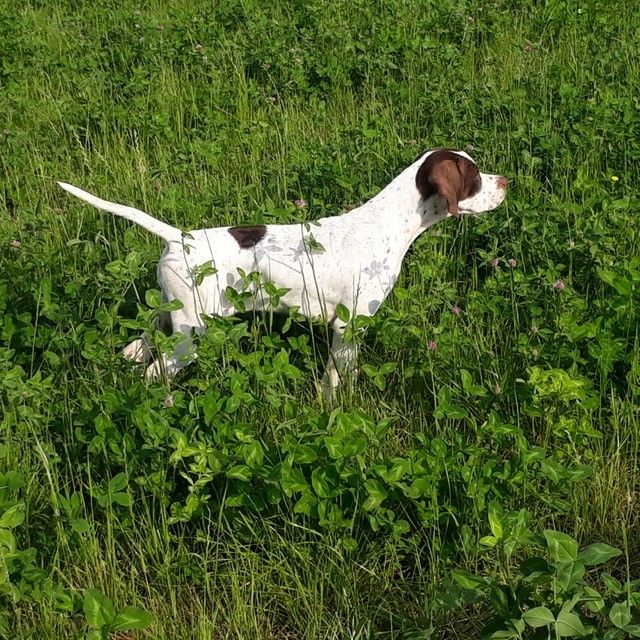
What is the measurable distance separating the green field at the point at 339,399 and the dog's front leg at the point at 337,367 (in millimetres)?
68

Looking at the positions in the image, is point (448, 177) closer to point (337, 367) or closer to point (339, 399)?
point (337, 367)

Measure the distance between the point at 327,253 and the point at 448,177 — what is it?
65 cm

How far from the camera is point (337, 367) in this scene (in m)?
3.33

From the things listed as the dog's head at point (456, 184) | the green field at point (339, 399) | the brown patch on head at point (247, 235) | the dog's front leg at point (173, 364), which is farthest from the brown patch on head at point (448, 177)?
the dog's front leg at point (173, 364)

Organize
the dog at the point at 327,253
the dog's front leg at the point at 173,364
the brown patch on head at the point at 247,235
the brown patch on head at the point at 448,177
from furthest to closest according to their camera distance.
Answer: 1. the brown patch on head at the point at 448,177
2. the brown patch on head at the point at 247,235
3. the dog at the point at 327,253
4. the dog's front leg at the point at 173,364

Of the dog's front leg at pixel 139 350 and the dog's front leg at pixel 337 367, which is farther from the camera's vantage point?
the dog's front leg at pixel 139 350

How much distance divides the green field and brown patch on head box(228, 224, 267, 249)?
37 centimetres

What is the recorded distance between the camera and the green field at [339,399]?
2402 mm

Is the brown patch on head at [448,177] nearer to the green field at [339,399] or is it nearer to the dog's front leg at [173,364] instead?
the green field at [339,399]

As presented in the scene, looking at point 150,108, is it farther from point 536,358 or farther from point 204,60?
point 536,358

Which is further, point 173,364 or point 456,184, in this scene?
point 456,184

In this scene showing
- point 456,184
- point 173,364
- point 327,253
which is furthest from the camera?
point 456,184

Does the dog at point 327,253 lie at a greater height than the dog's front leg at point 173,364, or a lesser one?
greater

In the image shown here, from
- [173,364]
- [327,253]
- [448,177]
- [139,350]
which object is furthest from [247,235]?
[448,177]
